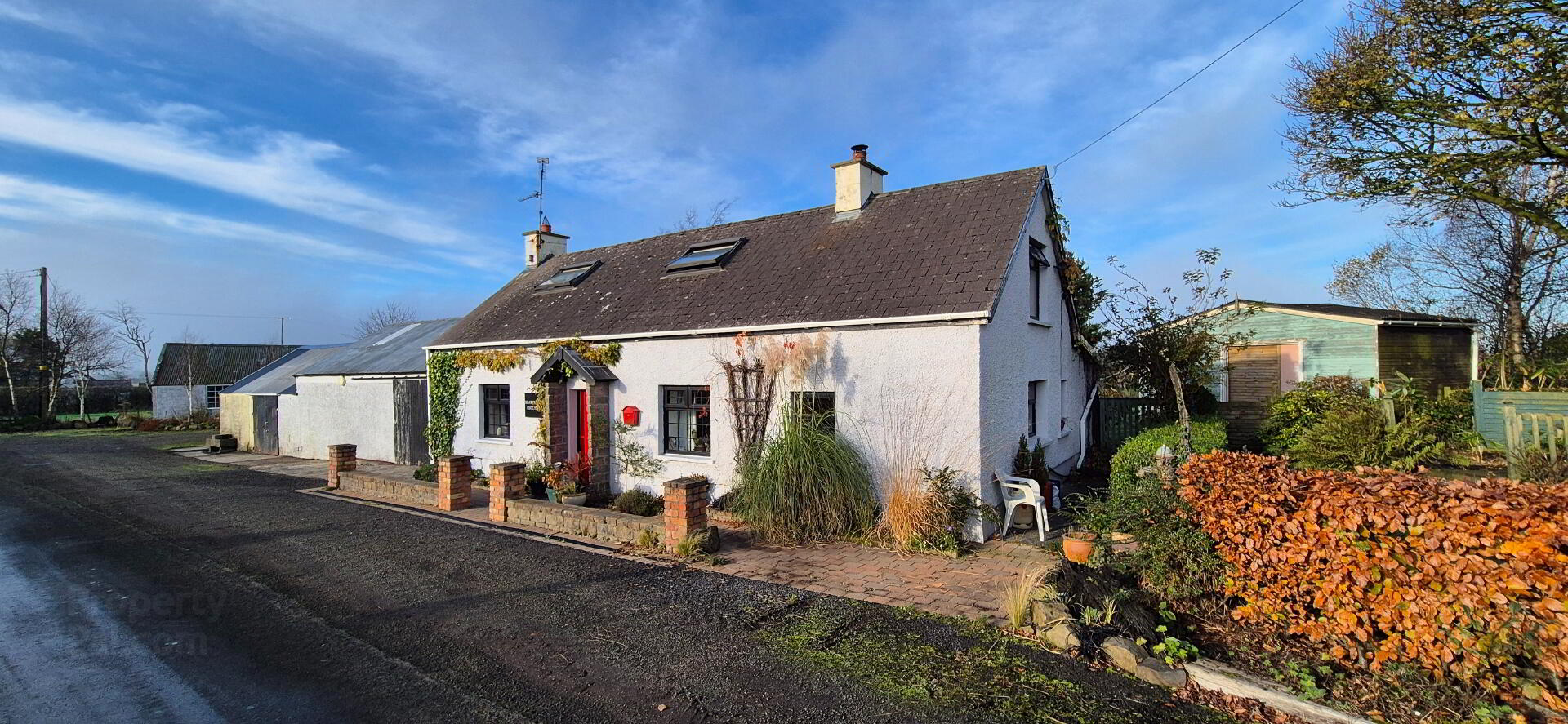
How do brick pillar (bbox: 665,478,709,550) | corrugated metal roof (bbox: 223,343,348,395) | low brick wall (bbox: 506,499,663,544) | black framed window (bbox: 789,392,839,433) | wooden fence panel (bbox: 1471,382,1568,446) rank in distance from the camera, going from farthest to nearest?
corrugated metal roof (bbox: 223,343,348,395) → wooden fence panel (bbox: 1471,382,1568,446) → black framed window (bbox: 789,392,839,433) → low brick wall (bbox: 506,499,663,544) → brick pillar (bbox: 665,478,709,550)

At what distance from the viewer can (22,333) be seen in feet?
121

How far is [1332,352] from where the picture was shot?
1712 cm

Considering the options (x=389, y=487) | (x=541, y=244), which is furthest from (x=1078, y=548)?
(x=541, y=244)

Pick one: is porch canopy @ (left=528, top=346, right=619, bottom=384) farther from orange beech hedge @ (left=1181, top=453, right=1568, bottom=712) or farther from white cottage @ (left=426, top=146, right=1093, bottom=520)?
orange beech hedge @ (left=1181, top=453, right=1568, bottom=712)

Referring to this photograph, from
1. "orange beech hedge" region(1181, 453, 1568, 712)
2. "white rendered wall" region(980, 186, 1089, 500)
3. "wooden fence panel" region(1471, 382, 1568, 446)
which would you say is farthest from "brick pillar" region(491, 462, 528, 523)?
"wooden fence panel" region(1471, 382, 1568, 446)

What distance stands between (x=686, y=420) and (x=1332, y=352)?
16.8m

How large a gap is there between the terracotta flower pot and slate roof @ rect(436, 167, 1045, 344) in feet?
9.61

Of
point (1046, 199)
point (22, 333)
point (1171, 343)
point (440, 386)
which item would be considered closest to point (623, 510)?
point (440, 386)

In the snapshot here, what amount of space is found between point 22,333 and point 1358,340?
60.0m

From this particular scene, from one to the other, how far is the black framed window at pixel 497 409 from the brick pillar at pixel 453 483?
259 centimetres

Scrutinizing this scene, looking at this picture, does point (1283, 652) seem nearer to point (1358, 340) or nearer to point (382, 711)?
point (382, 711)

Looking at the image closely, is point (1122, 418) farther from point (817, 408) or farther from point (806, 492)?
point (806, 492)

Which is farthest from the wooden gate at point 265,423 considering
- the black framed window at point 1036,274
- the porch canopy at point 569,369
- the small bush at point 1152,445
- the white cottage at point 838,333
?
the small bush at point 1152,445

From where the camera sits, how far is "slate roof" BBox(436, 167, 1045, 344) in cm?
945
